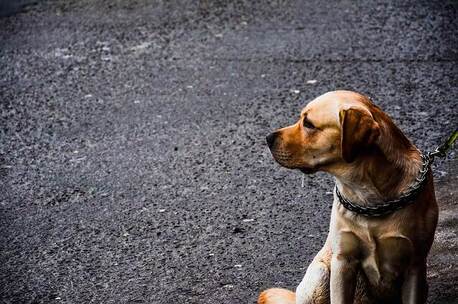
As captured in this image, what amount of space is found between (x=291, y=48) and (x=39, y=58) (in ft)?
7.27

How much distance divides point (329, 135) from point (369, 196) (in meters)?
0.29

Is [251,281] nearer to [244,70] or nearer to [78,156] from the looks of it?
[78,156]

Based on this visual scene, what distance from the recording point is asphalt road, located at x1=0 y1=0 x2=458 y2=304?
504 cm

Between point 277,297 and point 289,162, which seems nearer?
point 289,162

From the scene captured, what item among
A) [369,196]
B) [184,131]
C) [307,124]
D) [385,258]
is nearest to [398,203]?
[369,196]

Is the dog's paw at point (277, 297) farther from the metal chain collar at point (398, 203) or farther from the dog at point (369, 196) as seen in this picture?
the metal chain collar at point (398, 203)

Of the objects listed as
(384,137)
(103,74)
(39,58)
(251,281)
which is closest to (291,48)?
(103,74)

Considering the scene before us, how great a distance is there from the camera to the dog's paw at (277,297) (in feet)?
13.4

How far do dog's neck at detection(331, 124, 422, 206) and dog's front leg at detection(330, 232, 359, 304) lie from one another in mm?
182

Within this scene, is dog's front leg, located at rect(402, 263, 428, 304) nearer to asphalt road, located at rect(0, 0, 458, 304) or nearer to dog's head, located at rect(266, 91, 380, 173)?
dog's head, located at rect(266, 91, 380, 173)

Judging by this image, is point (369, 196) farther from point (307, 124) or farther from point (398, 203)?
point (307, 124)

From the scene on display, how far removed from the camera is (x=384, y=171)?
3635 millimetres

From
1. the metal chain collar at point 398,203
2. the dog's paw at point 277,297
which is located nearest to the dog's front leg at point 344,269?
the metal chain collar at point 398,203

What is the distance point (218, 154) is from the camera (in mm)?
6348
